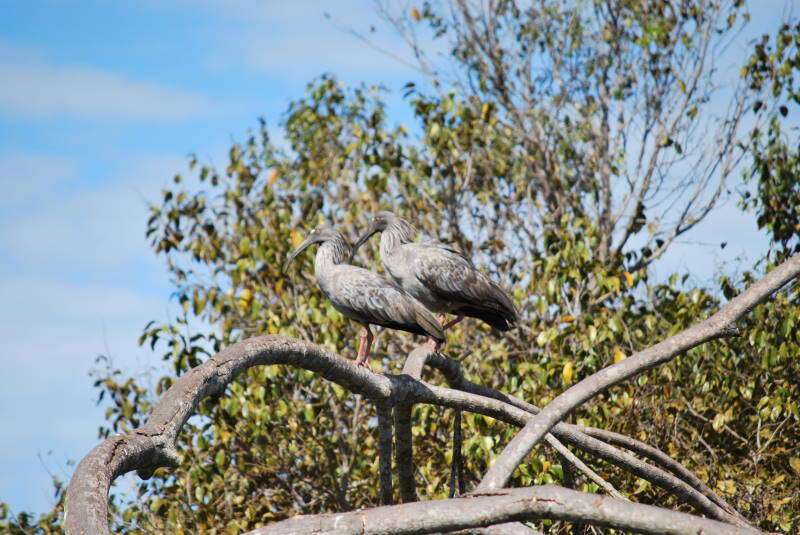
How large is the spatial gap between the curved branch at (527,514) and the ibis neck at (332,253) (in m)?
4.21

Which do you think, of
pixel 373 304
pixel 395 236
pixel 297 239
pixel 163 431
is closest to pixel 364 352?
pixel 373 304

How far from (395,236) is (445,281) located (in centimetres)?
89

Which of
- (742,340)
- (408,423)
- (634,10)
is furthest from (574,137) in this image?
(408,423)

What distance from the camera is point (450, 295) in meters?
8.76

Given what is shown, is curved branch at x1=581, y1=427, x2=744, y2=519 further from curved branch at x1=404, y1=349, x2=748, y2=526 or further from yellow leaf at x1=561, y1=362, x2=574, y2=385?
yellow leaf at x1=561, y1=362, x2=574, y2=385

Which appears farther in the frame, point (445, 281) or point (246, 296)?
point (246, 296)

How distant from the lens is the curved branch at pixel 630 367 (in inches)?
187

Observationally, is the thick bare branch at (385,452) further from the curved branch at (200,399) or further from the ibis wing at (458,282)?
the ibis wing at (458,282)

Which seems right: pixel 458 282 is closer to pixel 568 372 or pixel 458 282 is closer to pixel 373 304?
pixel 568 372

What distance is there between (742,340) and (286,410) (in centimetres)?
494

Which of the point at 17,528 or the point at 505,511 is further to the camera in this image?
the point at 17,528

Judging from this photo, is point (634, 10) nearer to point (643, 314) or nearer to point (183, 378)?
point (643, 314)

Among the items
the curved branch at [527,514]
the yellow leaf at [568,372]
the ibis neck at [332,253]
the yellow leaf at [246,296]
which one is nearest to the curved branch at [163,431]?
the curved branch at [527,514]

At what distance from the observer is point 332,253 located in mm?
7832
